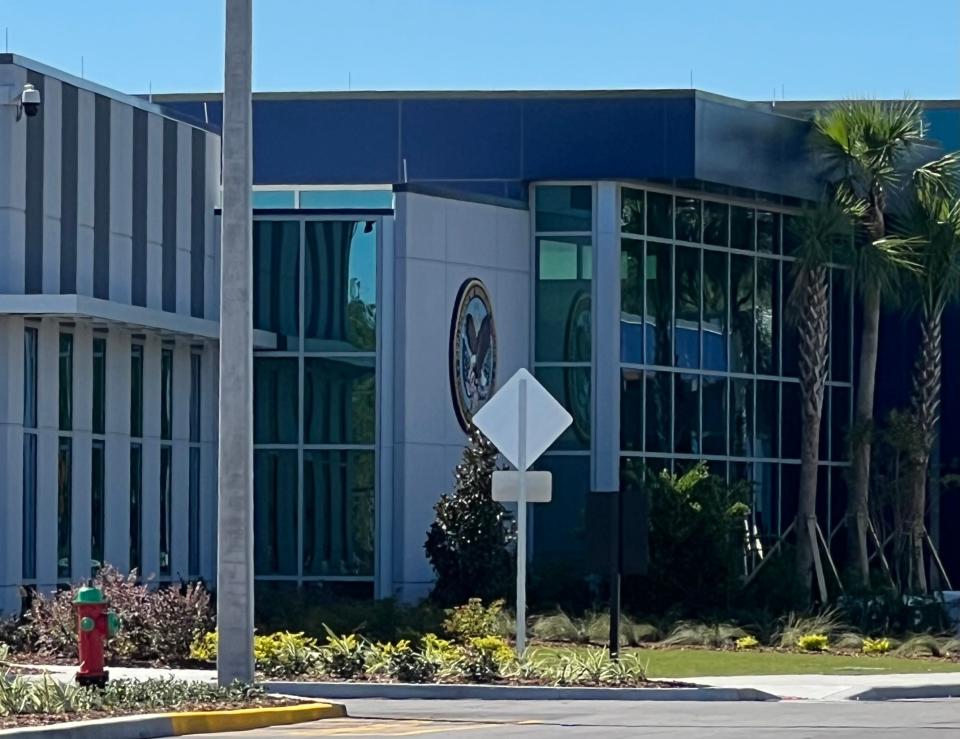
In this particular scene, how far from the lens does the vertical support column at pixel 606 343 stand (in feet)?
112

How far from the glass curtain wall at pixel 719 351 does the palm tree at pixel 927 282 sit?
2702mm

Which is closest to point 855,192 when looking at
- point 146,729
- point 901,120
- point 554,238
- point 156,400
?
point 901,120

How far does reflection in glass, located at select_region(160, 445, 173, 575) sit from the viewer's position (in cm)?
2969

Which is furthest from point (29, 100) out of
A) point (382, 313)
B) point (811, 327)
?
point (811, 327)

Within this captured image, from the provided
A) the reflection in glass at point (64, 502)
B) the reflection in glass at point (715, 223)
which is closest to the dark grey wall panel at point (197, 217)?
the reflection in glass at point (64, 502)

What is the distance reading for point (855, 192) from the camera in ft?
115

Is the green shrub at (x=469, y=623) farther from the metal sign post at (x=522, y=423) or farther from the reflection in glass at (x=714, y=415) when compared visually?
the reflection in glass at (x=714, y=415)

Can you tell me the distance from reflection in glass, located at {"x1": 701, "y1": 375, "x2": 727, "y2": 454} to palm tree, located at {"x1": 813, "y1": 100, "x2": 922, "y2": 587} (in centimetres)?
237

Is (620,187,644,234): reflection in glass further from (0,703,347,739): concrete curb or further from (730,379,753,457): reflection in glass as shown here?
(0,703,347,739): concrete curb

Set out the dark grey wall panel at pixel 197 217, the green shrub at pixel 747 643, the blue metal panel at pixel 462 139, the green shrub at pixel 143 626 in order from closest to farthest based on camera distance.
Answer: the green shrub at pixel 143 626
the green shrub at pixel 747 643
the dark grey wall panel at pixel 197 217
the blue metal panel at pixel 462 139

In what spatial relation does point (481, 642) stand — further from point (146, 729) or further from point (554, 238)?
point (554, 238)

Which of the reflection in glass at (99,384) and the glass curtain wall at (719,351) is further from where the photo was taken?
the glass curtain wall at (719,351)

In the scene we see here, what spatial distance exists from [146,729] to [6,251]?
12522mm

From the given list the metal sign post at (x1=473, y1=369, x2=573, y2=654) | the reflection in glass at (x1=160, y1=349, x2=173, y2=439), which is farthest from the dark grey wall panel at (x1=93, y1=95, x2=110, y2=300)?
the metal sign post at (x1=473, y1=369, x2=573, y2=654)
